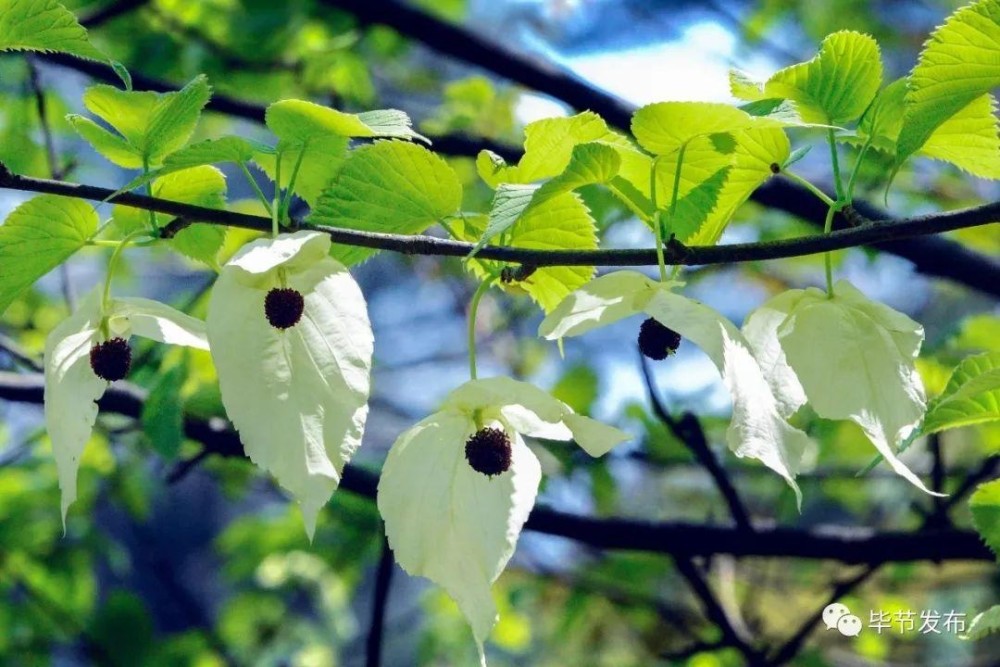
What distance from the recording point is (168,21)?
8.36ft

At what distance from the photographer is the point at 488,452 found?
31.4 inches

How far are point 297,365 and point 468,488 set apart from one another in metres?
0.16

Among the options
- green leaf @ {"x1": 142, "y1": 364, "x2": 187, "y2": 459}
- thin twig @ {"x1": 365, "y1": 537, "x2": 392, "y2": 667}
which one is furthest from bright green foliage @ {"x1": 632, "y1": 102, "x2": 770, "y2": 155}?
thin twig @ {"x1": 365, "y1": 537, "x2": 392, "y2": 667}

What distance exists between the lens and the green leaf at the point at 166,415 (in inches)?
55.6

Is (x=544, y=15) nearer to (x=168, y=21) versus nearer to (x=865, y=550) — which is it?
(x=168, y=21)

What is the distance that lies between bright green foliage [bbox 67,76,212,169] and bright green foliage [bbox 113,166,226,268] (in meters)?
0.04

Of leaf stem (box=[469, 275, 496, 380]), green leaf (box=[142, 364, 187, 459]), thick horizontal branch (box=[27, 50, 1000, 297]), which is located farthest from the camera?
thick horizontal branch (box=[27, 50, 1000, 297])

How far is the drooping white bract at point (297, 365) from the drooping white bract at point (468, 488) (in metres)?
0.09

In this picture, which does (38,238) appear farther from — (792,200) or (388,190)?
(792,200)

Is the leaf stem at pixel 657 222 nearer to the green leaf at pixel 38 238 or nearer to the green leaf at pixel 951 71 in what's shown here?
the green leaf at pixel 951 71

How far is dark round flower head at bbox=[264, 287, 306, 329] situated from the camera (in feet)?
2.40

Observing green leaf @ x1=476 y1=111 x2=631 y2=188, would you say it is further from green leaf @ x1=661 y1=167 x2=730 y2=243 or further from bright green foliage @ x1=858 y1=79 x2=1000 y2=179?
bright green foliage @ x1=858 y1=79 x2=1000 y2=179

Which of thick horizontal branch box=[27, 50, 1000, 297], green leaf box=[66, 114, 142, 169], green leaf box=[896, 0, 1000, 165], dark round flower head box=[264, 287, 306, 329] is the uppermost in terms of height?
green leaf box=[896, 0, 1000, 165]

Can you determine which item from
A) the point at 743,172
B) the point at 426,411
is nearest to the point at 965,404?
the point at 743,172
